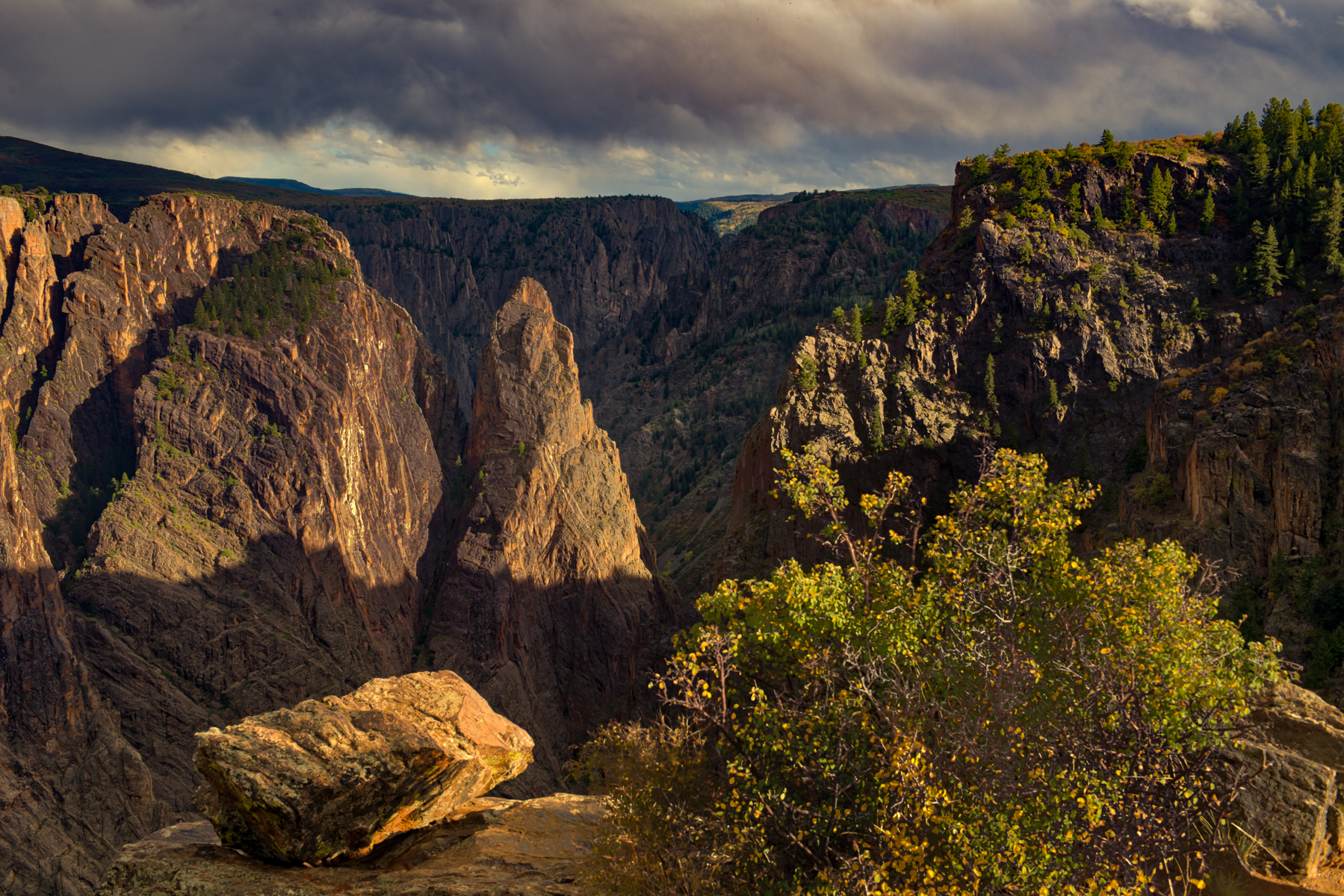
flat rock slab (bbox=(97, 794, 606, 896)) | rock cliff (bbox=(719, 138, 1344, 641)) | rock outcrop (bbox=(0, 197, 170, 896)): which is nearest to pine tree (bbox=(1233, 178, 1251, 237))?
rock cliff (bbox=(719, 138, 1344, 641))

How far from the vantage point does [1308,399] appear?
56.6 meters

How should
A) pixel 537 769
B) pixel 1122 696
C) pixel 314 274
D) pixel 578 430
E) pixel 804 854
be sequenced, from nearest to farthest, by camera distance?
pixel 1122 696 < pixel 804 854 < pixel 537 769 < pixel 314 274 < pixel 578 430

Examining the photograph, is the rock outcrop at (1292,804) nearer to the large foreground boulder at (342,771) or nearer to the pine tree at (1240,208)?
the large foreground boulder at (342,771)

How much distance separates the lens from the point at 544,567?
105 meters

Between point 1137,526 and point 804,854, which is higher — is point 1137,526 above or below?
above

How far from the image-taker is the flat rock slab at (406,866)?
20.1 meters

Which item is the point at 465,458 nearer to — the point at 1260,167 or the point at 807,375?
the point at 807,375

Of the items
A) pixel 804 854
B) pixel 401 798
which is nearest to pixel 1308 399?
pixel 804 854

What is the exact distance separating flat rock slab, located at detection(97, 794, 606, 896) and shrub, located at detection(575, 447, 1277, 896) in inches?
114

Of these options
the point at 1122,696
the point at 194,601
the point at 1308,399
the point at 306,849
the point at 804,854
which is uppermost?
the point at 1308,399

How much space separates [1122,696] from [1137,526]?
5277 cm

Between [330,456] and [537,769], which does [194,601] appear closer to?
[330,456]

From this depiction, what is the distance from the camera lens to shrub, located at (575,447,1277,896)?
15625 mm

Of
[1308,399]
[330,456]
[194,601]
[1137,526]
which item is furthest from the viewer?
[330,456]
